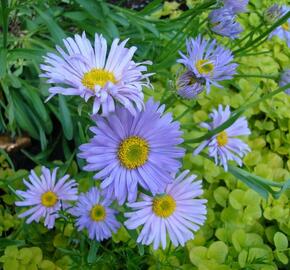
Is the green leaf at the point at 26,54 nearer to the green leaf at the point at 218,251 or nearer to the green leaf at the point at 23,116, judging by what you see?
the green leaf at the point at 23,116

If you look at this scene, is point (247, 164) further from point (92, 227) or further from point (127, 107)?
point (127, 107)

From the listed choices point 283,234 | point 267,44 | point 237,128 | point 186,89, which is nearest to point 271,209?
point 283,234

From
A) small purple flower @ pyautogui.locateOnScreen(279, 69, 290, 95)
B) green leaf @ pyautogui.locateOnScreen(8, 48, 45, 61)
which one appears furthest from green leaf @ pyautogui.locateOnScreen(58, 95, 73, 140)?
small purple flower @ pyautogui.locateOnScreen(279, 69, 290, 95)

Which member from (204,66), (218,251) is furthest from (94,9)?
(218,251)

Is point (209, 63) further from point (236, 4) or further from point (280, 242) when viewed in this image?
point (280, 242)

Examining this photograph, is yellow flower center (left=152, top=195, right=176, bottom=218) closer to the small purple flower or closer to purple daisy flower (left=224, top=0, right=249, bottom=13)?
the small purple flower

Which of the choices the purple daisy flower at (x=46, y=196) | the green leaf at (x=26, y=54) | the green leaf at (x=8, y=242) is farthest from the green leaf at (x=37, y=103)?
the green leaf at (x=8, y=242)
